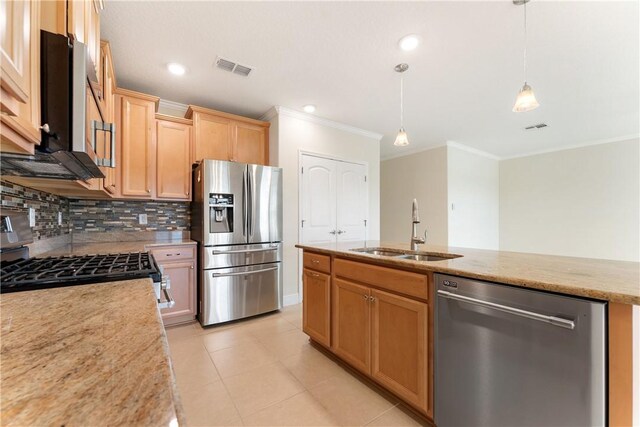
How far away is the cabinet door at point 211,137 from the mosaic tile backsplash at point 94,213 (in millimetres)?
705

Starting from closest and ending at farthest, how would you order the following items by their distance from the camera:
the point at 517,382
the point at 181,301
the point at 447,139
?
the point at 517,382 < the point at 181,301 < the point at 447,139

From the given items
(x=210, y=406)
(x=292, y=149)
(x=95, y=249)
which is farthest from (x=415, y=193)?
(x=95, y=249)

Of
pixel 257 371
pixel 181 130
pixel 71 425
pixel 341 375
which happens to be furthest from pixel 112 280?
pixel 181 130

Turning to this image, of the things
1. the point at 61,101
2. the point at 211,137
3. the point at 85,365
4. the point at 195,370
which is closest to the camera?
the point at 85,365

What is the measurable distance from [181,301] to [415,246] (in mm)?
2402

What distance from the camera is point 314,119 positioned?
3.80 meters

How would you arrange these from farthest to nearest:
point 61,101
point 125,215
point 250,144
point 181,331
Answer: point 250,144 → point 125,215 → point 181,331 → point 61,101

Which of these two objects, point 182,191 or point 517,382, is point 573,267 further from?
point 182,191

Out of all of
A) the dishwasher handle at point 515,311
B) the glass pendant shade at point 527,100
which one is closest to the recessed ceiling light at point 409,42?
the glass pendant shade at point 527,100

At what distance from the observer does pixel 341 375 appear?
196cm

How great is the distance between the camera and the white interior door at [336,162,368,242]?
4094mm

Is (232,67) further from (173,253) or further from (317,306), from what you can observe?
(317,306)

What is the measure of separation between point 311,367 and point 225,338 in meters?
0.98

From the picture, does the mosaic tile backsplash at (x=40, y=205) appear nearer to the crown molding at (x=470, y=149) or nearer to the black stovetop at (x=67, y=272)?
the black stovetop at (x=67, y=272)
